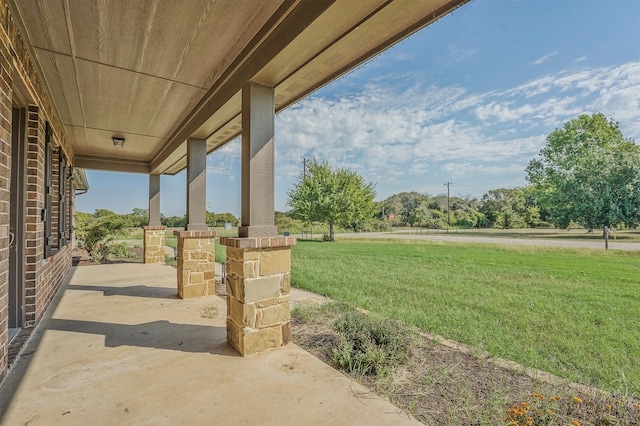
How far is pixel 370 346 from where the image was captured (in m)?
2.29

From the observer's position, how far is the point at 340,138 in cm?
2350

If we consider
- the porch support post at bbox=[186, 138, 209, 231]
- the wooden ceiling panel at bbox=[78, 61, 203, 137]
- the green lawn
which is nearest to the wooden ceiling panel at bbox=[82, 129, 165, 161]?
the wooden ceiling panel at bbox=[78, 61, 203, 137]

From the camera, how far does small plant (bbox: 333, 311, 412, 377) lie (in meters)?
2.14

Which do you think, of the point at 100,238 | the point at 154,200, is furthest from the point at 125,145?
the point at 100,238

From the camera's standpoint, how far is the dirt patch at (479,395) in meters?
1.54

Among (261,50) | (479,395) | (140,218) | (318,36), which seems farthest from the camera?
(140,218)

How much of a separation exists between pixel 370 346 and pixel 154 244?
7.28m

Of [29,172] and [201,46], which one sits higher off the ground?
[201,46]

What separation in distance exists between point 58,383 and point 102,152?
635 cm

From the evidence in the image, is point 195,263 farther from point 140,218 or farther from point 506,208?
point 506,208

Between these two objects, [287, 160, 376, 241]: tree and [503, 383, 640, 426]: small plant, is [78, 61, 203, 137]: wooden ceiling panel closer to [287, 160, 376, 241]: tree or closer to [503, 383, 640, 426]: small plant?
[503, 383, 640, 426]: small plant

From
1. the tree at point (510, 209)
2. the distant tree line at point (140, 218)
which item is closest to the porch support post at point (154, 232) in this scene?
the distant tree line at point (140, 218)

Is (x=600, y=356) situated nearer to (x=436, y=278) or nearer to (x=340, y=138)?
(x=436, y=278)

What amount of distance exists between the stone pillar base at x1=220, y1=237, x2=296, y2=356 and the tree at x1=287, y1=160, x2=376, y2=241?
50.8ft
